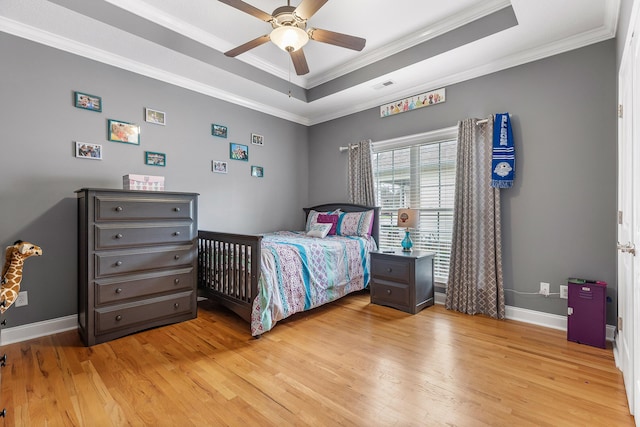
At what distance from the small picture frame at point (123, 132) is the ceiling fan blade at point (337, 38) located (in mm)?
2019

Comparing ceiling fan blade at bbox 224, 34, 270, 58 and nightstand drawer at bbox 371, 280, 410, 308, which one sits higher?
ceiling fan blade at bbox 224, 34, 270, 58

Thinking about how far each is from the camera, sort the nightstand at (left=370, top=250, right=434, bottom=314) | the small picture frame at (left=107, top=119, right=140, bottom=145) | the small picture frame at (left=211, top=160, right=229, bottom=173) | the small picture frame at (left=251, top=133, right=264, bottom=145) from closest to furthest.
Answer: the small picture frame at (left=107, top=119, right=140, bottom=145), the nightstand at (left=370, top=250, right=434, bottom=314), the small picture frame at (left=211, top=160, right=229, bottom=173), the small picture frame at (left=251, top=133, right=264, bottom=145)

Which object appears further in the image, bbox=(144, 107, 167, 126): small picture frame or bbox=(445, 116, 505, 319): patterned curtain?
bbox=(144, 107, 167, 126): small picture frame

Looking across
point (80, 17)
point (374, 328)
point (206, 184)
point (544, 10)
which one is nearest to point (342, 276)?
point (374, 328)

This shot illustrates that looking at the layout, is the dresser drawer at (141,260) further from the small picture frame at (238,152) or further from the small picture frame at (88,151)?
the small picture frame at (238,152)

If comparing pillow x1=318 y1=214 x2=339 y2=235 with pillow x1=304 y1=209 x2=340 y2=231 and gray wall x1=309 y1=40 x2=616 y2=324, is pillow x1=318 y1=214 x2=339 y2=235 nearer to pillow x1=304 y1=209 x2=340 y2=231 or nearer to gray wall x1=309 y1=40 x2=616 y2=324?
pillow x1=304 y1=209 x2=340 y2=231

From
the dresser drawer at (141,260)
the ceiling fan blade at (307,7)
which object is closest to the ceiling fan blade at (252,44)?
the ceiling fan blade at (307,7)

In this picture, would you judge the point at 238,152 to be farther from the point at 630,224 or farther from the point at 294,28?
the point at 630,224

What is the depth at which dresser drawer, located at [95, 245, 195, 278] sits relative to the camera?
242 cm

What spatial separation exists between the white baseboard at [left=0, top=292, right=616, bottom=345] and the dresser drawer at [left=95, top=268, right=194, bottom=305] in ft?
1.99

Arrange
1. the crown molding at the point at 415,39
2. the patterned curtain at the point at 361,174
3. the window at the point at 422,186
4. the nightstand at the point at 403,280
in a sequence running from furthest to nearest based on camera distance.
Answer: the patterned curtain at the point at 361,174
the window at the point at 422,186
the nightstand at the point at 403,280
the crown molding at the point at 415,39

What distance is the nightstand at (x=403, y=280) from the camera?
10.1 feet

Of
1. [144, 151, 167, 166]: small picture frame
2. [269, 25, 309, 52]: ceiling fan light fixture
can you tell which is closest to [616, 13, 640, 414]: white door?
[269, 25, 309, 52]: ceiling fan light fixture

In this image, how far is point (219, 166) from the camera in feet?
12.3
